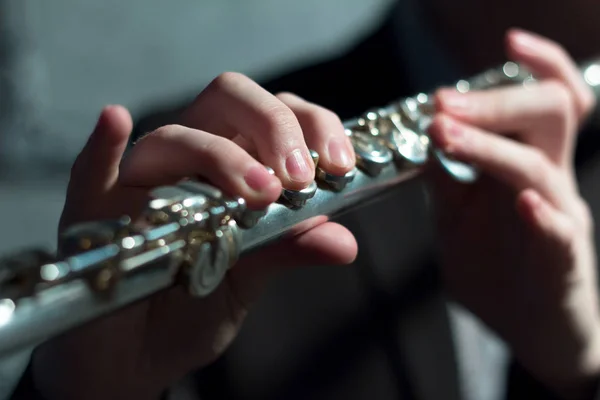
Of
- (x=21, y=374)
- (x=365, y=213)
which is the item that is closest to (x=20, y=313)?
(x=21, y=374)

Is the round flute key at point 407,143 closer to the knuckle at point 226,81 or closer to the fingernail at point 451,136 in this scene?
the fingernail at point 451,136

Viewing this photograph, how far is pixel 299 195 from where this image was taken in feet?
1.02

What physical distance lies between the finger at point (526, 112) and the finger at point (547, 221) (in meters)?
0.06

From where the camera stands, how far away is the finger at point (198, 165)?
0.93 ft

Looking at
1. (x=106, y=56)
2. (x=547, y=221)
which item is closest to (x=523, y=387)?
(x=547, y=221)

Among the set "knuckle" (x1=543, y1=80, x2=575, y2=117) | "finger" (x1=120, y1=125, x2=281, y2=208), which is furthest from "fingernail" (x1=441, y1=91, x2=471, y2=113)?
"finger" (x1=120, y1=125, x2=281, y2=208)

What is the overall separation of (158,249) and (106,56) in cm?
50

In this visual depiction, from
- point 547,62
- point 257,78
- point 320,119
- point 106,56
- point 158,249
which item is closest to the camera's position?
point 158,249

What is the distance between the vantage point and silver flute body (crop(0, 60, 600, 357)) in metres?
0.21

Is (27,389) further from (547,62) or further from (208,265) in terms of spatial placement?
(547,62)

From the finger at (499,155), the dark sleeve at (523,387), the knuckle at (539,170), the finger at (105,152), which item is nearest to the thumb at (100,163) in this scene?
the finger at (105,152)

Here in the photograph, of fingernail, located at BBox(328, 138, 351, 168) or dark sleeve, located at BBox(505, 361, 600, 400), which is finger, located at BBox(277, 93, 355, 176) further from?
dark sleeve, located at BBox(505, 361, 600, 400)

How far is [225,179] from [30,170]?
0.96ft

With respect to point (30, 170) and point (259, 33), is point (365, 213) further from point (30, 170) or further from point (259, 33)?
point (259, 33)
